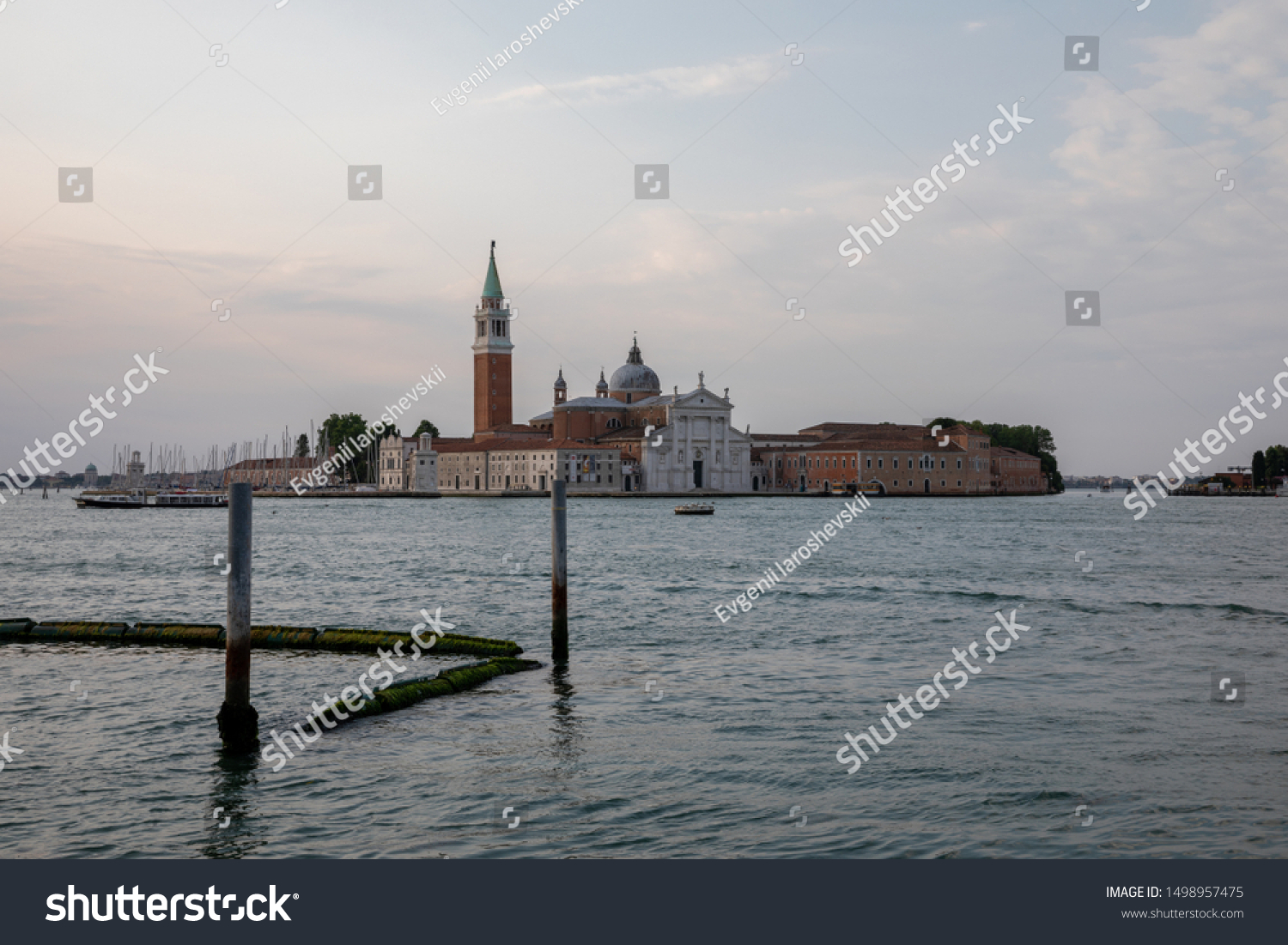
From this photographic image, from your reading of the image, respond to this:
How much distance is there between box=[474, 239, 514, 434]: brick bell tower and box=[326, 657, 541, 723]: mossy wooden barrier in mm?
95652

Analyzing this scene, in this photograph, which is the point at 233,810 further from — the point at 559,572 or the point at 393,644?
the point at 393,644

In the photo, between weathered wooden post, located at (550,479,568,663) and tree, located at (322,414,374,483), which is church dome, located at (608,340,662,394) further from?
weathered wooden post, located at (550,479,568,663)

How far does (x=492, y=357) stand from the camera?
106750mm

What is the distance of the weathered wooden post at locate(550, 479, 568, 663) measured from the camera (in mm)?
12305

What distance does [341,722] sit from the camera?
966cm

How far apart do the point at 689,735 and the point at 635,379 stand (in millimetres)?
107017

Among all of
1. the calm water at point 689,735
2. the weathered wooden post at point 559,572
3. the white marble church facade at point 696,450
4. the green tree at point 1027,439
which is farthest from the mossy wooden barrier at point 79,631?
the green tree at point 1027,439

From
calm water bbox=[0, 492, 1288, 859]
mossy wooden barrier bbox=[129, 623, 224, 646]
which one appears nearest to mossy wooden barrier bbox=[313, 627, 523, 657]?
calm water bbox=[0, 492, 1288, 859]

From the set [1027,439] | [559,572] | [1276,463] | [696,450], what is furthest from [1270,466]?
[559,572]

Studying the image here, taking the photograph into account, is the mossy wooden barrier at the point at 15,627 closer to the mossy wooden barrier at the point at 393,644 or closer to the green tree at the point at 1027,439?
the mossy wooden barrier at the point at 393,644

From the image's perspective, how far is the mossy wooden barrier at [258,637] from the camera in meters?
13.5

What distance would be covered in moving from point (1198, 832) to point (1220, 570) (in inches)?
955

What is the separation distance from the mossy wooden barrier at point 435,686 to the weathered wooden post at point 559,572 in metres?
0.37
